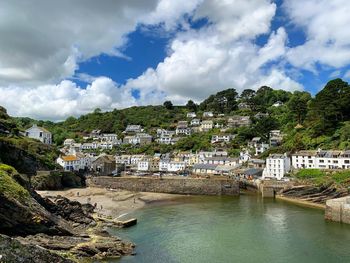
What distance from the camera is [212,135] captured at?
94.0 meters

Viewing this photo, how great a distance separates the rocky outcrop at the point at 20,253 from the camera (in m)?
9.45

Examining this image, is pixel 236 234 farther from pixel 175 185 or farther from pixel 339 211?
pixel 175 185

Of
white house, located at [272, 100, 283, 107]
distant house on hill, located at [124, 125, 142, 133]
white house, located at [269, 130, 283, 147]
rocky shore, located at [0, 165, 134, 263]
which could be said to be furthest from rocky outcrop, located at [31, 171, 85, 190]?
white house, located at [272, 100, 283, 107]

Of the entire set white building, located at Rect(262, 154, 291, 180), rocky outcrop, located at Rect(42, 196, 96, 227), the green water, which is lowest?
the green water

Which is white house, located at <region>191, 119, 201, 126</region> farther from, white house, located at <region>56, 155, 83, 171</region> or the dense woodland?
white house, located at <region>56, 155, 83, 171</region>

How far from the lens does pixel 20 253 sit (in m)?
9.77

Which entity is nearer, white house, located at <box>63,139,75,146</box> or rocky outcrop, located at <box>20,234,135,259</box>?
rocky outcrop, located at <box>20,234,135,259</box>

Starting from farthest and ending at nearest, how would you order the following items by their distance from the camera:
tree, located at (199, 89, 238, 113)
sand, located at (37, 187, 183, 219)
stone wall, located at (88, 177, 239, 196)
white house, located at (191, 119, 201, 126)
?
tree, located at (199, 89, 238, 113)
white house, located at (191, 119, 201, 126)
stone wall, located at (88, 177, 239, 196)
sand, located at (37, 187, 183, 219)

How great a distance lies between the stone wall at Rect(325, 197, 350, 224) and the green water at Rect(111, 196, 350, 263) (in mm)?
1137

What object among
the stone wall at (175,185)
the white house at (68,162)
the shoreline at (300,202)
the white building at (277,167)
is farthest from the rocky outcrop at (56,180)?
the shoreline at (300,202)

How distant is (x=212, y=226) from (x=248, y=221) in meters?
4.46

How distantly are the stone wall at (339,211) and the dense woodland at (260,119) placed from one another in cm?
2570

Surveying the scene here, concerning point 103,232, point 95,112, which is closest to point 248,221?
point 103,232

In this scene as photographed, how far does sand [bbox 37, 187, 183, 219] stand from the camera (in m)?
41.7
